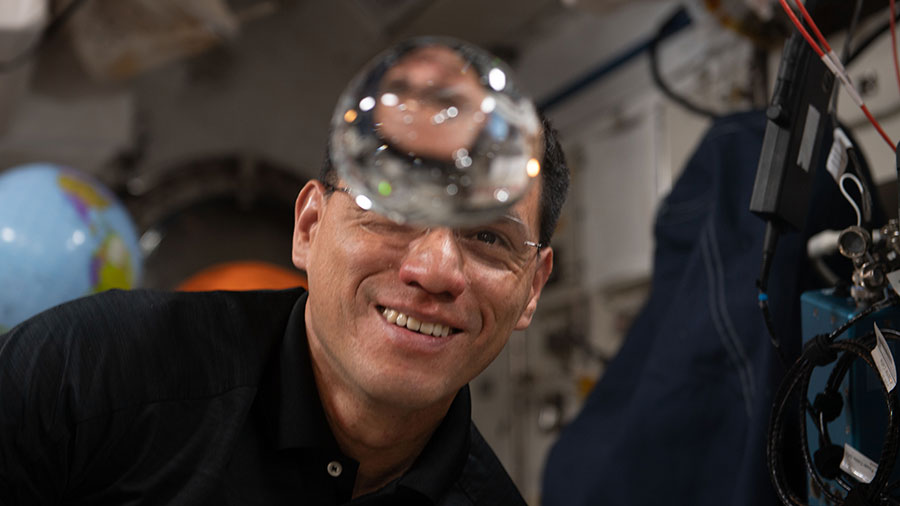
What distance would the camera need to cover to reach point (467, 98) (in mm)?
609

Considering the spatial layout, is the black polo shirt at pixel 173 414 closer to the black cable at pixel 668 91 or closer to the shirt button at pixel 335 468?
Answer: the shirt button at pixel 335 468

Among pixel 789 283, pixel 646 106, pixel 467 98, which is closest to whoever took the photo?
pixel 467 98

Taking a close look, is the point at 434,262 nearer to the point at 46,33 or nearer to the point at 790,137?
the point at 790,137

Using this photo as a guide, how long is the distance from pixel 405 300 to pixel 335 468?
0.91 ft

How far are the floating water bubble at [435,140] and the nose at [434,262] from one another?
0.36m

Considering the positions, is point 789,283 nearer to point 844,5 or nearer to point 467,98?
point 844,5

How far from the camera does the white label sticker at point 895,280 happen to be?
934 millimetres

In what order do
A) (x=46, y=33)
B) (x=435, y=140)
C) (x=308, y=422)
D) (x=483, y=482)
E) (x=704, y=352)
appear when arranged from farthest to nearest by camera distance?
(x=46, y=33), (x=704, y=352), (x=483, y=482), (x=308, y=422), (x=435, y=140)

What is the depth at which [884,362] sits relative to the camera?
89 centimetres

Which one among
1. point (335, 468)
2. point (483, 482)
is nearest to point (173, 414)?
point (335, 468)

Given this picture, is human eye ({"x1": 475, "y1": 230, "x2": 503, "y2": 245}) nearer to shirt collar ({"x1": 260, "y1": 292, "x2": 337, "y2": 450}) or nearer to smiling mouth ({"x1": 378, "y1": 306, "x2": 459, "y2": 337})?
smiling mouth ({"x1": 378, "y1": 306, "x2": 459, "y2": 337})

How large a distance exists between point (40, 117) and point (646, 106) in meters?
1.86

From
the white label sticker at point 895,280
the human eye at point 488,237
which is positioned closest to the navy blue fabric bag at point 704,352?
the white label sticker at point 895,280

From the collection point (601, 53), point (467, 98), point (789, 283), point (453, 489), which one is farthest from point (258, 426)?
point (601, 53)
